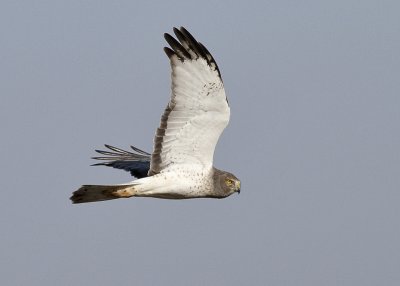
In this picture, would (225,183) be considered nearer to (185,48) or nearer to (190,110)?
(190,110)

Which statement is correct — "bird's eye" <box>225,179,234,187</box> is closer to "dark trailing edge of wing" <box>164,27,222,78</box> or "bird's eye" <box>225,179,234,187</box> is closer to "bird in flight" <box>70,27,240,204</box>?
"bird in flight" <box>70,27,240,204</box>

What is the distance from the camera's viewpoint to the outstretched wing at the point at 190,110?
42.0 ft

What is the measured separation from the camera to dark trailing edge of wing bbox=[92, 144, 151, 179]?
1588 cm

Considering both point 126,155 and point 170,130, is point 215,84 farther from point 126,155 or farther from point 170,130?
point 126,155

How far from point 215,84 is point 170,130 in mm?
976

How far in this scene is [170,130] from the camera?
1351cm

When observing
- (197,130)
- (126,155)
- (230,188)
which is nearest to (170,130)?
(197,130)

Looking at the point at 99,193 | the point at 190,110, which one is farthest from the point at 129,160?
the point at 190,110

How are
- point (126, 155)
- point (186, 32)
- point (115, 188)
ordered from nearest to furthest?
point (186, 32) → point (115, 188) → point (126, 155)

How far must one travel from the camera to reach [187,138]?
13617 mm

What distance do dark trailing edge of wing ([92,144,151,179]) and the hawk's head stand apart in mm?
1785

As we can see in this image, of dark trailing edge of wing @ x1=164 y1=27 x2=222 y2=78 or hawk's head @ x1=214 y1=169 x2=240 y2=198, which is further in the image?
hawk's head @ x1=214 y1=169 x2=240 y2=198

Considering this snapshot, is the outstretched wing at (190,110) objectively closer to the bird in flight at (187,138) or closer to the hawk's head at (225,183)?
the bird in flight at (187,138)

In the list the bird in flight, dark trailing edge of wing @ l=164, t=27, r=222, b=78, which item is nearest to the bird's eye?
the bird in flight
